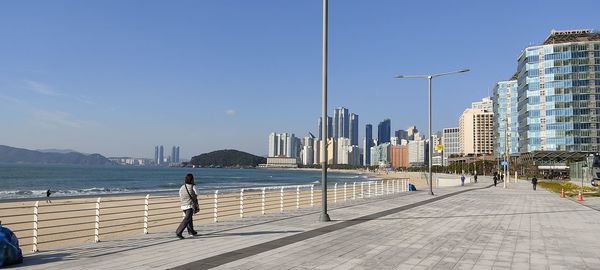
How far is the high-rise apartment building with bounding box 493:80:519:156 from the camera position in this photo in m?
134

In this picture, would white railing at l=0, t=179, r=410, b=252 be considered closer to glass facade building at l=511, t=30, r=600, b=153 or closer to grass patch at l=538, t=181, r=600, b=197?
grass patch at l=538, t=181, r=600, b=197

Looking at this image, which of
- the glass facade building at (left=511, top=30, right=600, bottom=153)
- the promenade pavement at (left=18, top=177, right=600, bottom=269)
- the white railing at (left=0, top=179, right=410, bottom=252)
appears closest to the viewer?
the promenade pavement at (left=18, top=177, right=600, bottom=269)

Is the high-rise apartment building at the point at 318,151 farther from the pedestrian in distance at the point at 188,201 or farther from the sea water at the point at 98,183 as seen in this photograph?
the sea water at the point at 98,183

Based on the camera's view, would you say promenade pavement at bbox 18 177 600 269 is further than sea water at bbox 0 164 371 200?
No

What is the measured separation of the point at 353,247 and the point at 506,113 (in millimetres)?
145311

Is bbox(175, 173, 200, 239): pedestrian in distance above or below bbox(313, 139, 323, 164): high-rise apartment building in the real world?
below

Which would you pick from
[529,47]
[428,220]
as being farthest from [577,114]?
[428,220]

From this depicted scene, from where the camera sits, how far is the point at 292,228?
12.5 metres

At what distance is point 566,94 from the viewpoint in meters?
109

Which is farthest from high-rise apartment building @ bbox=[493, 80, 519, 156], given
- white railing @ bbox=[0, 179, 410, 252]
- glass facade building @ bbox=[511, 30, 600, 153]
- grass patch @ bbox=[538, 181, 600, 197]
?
white railing @ bbox=[0, 179, 410, 252]

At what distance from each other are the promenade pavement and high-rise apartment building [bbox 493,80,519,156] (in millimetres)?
129212

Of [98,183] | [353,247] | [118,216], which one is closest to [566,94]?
[98,183]

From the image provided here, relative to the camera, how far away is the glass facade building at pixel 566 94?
353 feet

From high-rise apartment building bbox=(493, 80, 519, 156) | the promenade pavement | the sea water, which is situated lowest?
the sea water
